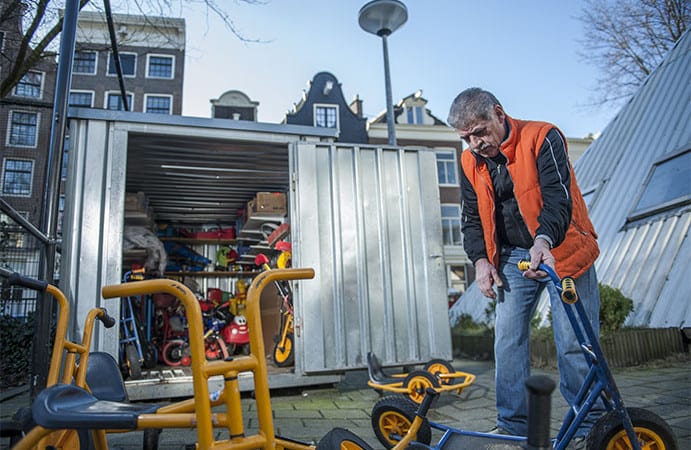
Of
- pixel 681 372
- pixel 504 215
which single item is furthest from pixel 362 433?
pixel 681 372

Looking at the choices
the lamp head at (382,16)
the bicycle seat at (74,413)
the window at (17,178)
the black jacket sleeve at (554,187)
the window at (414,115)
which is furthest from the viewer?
the window at (414,115)

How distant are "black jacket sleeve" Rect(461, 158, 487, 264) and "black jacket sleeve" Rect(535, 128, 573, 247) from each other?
41 cm

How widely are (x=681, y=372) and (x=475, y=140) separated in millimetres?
3818

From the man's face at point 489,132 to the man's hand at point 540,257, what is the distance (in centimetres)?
55

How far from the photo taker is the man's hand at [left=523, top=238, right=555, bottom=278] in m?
2.05

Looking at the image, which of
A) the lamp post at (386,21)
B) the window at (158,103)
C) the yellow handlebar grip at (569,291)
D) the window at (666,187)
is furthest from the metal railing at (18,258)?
the window at (158,103)

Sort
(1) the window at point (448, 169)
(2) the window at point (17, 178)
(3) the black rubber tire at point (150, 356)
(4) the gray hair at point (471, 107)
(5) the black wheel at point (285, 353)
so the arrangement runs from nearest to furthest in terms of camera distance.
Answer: (4) the gray hair at point (471, 107) → (5) the black wheel at point (285, 353) → (3) the black rubber tire at point (150, 356) → (2) the window at point (17, 178) → (1) the window at point (448, 169)

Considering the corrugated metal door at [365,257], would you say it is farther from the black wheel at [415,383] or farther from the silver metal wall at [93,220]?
the silver metal wall at [93,220]

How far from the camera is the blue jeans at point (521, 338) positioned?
83.0 inches

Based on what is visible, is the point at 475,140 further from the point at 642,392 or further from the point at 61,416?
the point at 642,392

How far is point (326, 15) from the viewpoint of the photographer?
5422 millimetres

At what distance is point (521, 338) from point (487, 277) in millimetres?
329

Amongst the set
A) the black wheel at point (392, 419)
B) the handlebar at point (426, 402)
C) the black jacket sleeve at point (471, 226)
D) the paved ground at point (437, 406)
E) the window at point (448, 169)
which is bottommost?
the paved ground at point (437, 406)

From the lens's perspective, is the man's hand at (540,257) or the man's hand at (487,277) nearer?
the man's hand at (540,257)
